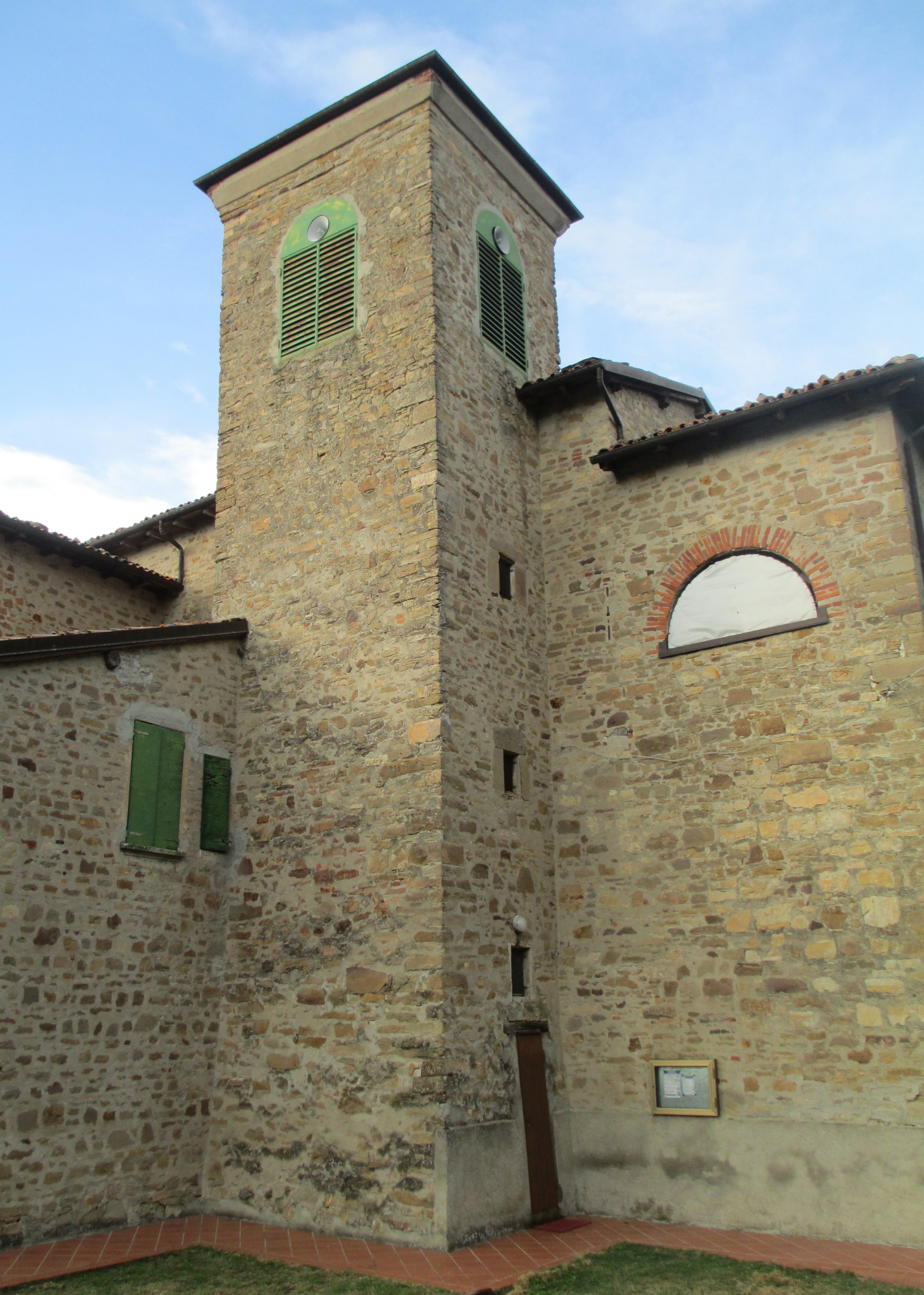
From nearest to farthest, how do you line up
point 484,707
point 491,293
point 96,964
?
point 96,964 → point 484,707 → point 491,293

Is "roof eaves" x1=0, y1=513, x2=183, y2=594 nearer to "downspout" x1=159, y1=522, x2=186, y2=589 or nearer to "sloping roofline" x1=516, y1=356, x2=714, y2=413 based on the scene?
"downspout" x1=159, y1=522, x2=186, y2=589

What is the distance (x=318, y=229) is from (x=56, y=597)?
5.52 m

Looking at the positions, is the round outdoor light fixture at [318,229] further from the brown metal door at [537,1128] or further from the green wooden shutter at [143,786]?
the brown metal door at [537,1128]

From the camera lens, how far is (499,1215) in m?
8.77

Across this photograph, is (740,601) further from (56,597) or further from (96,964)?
(56,597)

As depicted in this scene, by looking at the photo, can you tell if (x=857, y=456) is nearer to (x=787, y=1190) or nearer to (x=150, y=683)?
(x=787, y=1190)

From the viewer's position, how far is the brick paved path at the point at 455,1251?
7.50 metres

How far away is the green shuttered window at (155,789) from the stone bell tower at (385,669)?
810mm

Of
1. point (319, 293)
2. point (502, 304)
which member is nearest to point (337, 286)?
point (319, 293)

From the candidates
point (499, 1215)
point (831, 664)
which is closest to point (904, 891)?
point (831, 664)

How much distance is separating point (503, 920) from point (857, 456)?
5.57 m

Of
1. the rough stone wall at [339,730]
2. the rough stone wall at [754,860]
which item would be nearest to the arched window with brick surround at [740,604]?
the rough stone wall at [754,860]

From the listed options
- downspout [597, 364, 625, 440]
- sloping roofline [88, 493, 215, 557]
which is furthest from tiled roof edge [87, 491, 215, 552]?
downspout [597, 364, 625, 440]

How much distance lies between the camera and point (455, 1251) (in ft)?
26.8
